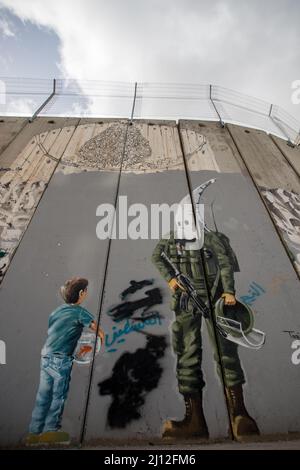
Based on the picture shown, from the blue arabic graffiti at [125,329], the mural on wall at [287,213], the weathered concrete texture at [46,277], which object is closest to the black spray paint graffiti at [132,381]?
the blue arabic graffiti at [125,329]

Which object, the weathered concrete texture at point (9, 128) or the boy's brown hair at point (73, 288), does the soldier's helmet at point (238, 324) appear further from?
the weathered concrete texture at point (9, 128)

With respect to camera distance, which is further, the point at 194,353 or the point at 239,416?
the point at 194,353

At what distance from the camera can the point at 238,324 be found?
2838 millimetres

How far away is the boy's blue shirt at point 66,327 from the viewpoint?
2625mm

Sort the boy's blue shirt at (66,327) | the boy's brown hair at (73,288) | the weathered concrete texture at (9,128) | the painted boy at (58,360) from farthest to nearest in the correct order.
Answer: the weathered concrete texture at (9,128)
the boy's brown hair at (73,288)
the boy's blue shirt at (66,327)
the painted boy at (58,360)

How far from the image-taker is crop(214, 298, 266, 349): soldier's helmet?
2.72m

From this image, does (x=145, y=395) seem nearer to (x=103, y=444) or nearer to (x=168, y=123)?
(x=103, y=444)

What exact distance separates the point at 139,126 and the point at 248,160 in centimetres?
205

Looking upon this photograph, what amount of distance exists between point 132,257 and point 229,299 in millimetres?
1092

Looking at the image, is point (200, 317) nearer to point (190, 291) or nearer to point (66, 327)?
point (190, 291)

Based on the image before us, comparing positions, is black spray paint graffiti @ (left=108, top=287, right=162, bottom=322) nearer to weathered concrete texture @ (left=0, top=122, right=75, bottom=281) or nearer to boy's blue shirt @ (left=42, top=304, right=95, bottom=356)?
boy's blue shirt @ (left=42, top=304, right=95, bottom=356)

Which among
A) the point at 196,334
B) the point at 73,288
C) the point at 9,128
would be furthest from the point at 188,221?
the point at 9,128

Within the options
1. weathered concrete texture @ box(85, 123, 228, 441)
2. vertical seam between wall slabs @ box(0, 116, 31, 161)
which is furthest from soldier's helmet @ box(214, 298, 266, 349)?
vertical seam between wall slabs @ box(0, 116, 31, 161)

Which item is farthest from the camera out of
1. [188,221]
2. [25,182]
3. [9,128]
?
→ [9,128]
